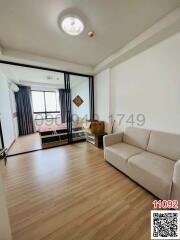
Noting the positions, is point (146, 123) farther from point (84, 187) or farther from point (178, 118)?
point (84, 187)

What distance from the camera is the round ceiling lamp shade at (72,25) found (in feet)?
5.58

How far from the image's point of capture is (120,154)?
7.10 ft

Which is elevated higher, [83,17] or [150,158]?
[83,17]

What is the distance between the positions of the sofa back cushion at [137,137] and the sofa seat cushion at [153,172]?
332mm

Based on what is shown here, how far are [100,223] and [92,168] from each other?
1.15 metres

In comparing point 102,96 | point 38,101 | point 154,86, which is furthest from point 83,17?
point 38,101

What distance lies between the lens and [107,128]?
3682 mm

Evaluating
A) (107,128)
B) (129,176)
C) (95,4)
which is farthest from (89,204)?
(95,4)

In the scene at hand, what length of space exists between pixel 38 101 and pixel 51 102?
69cm

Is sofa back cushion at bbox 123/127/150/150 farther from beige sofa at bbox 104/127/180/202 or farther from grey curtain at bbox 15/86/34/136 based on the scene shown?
grey curtain at bbox 15/86/34/136

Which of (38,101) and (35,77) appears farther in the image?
(38,101)

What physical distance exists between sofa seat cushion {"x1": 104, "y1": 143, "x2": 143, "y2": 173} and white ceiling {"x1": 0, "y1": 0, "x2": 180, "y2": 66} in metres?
2.23

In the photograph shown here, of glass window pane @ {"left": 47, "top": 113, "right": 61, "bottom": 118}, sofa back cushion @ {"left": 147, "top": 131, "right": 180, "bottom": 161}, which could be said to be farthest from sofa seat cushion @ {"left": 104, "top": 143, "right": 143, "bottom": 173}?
glass window pane @ {"left": 47, "top": 113, "right": 61, "bottom": 118}

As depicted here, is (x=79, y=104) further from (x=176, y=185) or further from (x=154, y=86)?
(x=176, y=185)
